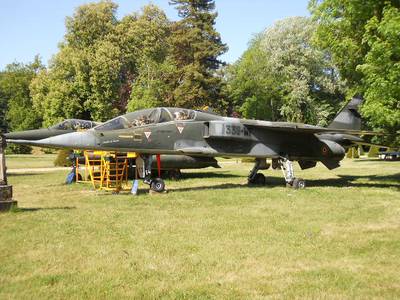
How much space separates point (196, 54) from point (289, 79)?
43.9 ft

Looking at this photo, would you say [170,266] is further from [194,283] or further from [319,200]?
[319,200]

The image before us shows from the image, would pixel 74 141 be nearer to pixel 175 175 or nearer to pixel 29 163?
pixel 175 175

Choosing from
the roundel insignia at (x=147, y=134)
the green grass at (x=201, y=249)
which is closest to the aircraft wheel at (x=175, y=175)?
the roundel insignia at (x=147, y=134)

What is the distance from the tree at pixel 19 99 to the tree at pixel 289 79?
1210 inches

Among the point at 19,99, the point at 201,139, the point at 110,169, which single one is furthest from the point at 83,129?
the point at 19,99

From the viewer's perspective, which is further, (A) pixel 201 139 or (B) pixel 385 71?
(A) pixel 201 139

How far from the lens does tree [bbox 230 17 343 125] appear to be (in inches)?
2026

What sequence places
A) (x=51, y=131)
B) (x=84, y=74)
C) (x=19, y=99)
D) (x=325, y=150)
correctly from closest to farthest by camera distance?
1. (x=325, y=150)
2. (x=51, y=131)
3. (x=84, y=74)
4. (x=19, y=99)

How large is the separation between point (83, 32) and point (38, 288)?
50831 millimetres

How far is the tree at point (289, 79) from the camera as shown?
169ft

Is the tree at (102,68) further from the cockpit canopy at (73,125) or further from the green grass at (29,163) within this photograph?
the cockpit canopy at (73,125)

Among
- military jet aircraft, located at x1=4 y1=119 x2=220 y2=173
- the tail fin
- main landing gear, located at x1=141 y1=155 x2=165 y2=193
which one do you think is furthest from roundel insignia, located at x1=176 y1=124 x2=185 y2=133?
the tail fin

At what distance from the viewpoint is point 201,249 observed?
20.9 feet

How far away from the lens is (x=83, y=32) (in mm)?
51281
